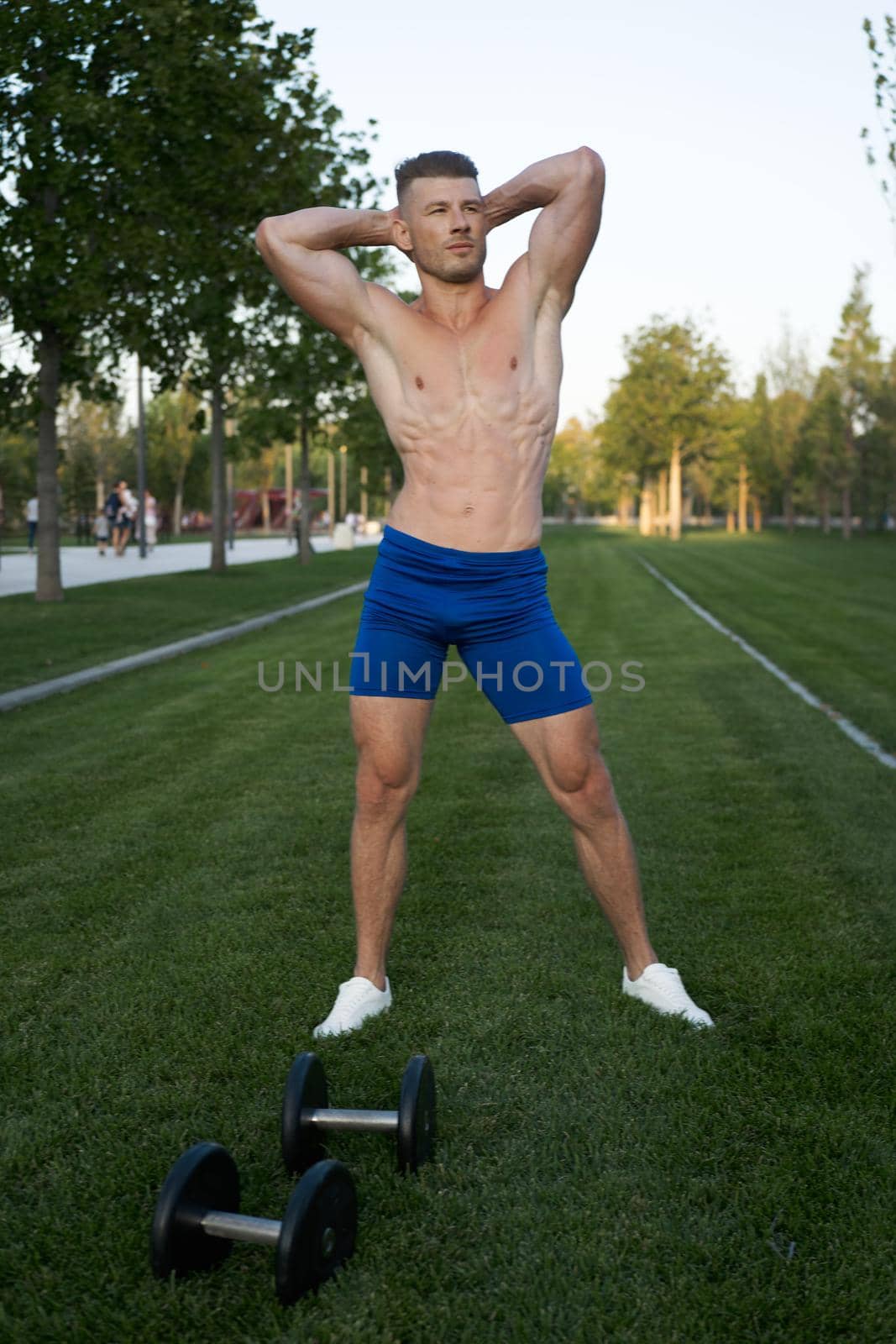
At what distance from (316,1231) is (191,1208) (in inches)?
9.1

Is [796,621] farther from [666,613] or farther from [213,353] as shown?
[213,353]

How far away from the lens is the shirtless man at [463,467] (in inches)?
142

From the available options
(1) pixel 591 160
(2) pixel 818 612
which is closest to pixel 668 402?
(2) pixel 818 612

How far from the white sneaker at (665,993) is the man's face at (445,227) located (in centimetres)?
199

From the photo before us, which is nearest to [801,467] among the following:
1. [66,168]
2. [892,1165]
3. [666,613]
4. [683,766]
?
[666,613]

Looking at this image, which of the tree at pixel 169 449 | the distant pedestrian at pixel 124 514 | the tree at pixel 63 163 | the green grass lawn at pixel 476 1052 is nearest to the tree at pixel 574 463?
the tree at pixel 169 449

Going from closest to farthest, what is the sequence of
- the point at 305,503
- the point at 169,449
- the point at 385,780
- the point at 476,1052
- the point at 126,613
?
the point at 476,1052 → the point at 385,780 → the point at 126,613 → the point at 305,503 → the point at 169,449

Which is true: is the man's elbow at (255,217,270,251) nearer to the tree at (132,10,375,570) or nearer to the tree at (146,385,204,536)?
the tree at (132,10,375,570)

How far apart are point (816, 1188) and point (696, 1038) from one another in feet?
2.62

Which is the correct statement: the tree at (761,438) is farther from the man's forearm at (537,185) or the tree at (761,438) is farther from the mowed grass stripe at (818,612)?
the man's forearm at (537,185)

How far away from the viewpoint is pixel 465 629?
11.9ft

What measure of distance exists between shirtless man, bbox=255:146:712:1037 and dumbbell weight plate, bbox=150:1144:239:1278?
108 cm

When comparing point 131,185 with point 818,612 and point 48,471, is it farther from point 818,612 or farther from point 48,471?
point 818,612

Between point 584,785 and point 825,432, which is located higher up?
point 825,432
